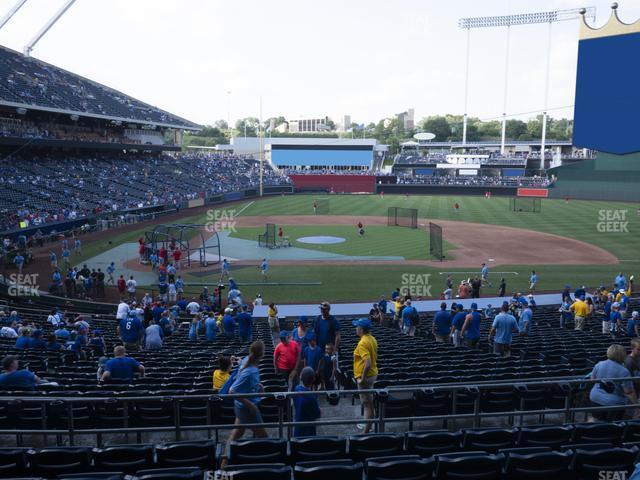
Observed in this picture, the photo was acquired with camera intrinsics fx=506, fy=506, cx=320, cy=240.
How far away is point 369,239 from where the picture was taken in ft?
135

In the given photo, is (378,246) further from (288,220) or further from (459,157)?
(459,157)

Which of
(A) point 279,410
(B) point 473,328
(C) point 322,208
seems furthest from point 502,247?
(A) point 279,410

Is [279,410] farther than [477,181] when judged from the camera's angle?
No

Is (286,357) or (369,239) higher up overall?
(286,357)

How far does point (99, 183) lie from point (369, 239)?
97.0 feet

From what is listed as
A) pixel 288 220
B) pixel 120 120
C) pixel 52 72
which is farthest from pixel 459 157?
pixel 52 72

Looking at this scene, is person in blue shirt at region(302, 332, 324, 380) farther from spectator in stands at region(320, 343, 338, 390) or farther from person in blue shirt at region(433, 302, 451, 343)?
person in blue shirt at region(433, 302, 451, 343)

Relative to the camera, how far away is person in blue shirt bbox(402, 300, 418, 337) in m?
17.0

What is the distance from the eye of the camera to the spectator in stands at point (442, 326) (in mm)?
14906

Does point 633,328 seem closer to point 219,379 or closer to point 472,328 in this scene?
point 472,328

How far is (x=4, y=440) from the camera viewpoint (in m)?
7.46

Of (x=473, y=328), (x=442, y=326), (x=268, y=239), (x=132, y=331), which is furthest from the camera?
(x=268, y=239)

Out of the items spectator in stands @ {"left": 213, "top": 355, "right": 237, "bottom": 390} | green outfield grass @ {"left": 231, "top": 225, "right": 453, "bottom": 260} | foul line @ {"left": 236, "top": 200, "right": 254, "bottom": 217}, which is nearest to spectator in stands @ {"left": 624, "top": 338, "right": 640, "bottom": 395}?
spectator in stands @ {"left": 213, "top": 355, "right": 237, "bottom": 390}

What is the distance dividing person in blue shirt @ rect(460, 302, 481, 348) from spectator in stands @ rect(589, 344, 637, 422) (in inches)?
241
